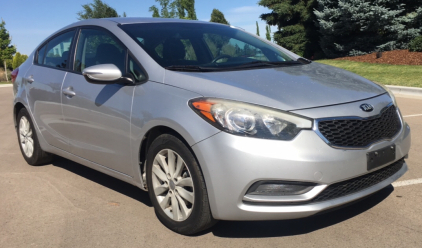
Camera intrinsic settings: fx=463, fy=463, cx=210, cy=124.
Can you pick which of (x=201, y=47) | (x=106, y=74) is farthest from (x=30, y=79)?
(x=201, y=47)

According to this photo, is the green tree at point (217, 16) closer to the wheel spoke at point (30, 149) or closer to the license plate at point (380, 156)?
the wheel spoke at point (30, 149)

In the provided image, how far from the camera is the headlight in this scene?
2.92 m

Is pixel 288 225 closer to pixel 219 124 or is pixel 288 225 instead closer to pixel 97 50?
pixel 219 124

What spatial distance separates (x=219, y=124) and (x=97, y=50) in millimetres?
1943

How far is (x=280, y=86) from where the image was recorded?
328 cm

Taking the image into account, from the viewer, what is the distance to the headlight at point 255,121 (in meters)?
2.92

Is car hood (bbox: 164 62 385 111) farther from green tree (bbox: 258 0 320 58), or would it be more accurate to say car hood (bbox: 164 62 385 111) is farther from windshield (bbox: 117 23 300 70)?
green tree (bbox: 258 0 320 58)

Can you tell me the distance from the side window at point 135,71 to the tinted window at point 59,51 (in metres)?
1.16

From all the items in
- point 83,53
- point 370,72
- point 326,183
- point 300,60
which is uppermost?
point 83,53

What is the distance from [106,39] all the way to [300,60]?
1.89 metres

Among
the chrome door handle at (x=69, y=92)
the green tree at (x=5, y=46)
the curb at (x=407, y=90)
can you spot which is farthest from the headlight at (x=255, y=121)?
the green tree at (x=5, y=46)

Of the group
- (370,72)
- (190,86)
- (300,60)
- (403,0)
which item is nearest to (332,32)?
(403,0)

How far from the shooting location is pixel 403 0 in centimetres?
2248

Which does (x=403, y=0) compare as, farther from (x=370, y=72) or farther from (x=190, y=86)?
(x=190, y=86)
